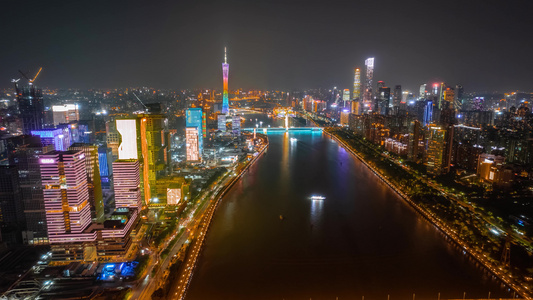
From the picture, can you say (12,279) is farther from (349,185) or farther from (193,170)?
(349,185)

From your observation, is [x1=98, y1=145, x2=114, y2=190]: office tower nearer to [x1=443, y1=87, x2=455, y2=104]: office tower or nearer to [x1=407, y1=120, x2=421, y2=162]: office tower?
[x1=407, y1=120, x2=421, y2=162]: office tower

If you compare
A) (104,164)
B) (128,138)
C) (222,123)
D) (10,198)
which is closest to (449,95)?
(222,123)

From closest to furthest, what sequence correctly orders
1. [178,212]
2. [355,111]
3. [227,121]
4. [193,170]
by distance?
[178,212], [193,170], [227,121], [355,111]

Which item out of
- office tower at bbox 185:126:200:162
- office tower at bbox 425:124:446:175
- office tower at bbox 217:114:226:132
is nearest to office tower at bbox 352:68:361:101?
office tower at bbox 217:114:226:132

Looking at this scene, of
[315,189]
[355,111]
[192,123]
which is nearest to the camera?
[315,189]

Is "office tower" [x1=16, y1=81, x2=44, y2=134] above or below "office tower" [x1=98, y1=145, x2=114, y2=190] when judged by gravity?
above

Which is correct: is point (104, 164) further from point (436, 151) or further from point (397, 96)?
point (397, 96)

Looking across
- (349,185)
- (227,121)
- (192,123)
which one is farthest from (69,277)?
(227,121)
